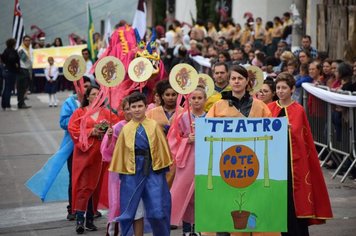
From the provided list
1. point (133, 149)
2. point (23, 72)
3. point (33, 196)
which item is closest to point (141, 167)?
point (133, 149)

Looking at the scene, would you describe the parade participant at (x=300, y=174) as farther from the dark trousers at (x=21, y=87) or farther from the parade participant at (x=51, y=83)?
the parade participant at (x=51, y=83)

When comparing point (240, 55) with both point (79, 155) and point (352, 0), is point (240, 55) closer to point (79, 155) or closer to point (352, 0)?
point (352, 0)

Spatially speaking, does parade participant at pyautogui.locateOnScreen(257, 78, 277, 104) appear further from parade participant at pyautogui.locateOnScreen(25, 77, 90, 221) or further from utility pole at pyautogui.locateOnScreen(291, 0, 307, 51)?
utility pole at pyautogui.locateOnScreen(291, 0, 307, 51)

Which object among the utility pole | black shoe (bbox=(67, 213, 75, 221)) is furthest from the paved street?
the utility pole

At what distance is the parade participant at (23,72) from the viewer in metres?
25.5

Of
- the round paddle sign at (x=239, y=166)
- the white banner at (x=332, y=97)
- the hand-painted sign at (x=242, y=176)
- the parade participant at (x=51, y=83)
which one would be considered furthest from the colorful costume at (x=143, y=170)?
the parade participant at (x=51, y=83)

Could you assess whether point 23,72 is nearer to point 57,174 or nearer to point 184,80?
point 57,174

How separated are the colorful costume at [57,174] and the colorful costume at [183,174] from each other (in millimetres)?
1724

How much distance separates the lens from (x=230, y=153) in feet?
29.3

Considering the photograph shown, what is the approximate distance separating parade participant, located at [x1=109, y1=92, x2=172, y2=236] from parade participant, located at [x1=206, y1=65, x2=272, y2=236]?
23.1 inches

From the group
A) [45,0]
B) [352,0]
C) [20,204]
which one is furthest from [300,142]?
[45,0]

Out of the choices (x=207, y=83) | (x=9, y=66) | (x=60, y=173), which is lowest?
(x=9, y=66)

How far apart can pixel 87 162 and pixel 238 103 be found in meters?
2.53

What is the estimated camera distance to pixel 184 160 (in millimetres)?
10453
